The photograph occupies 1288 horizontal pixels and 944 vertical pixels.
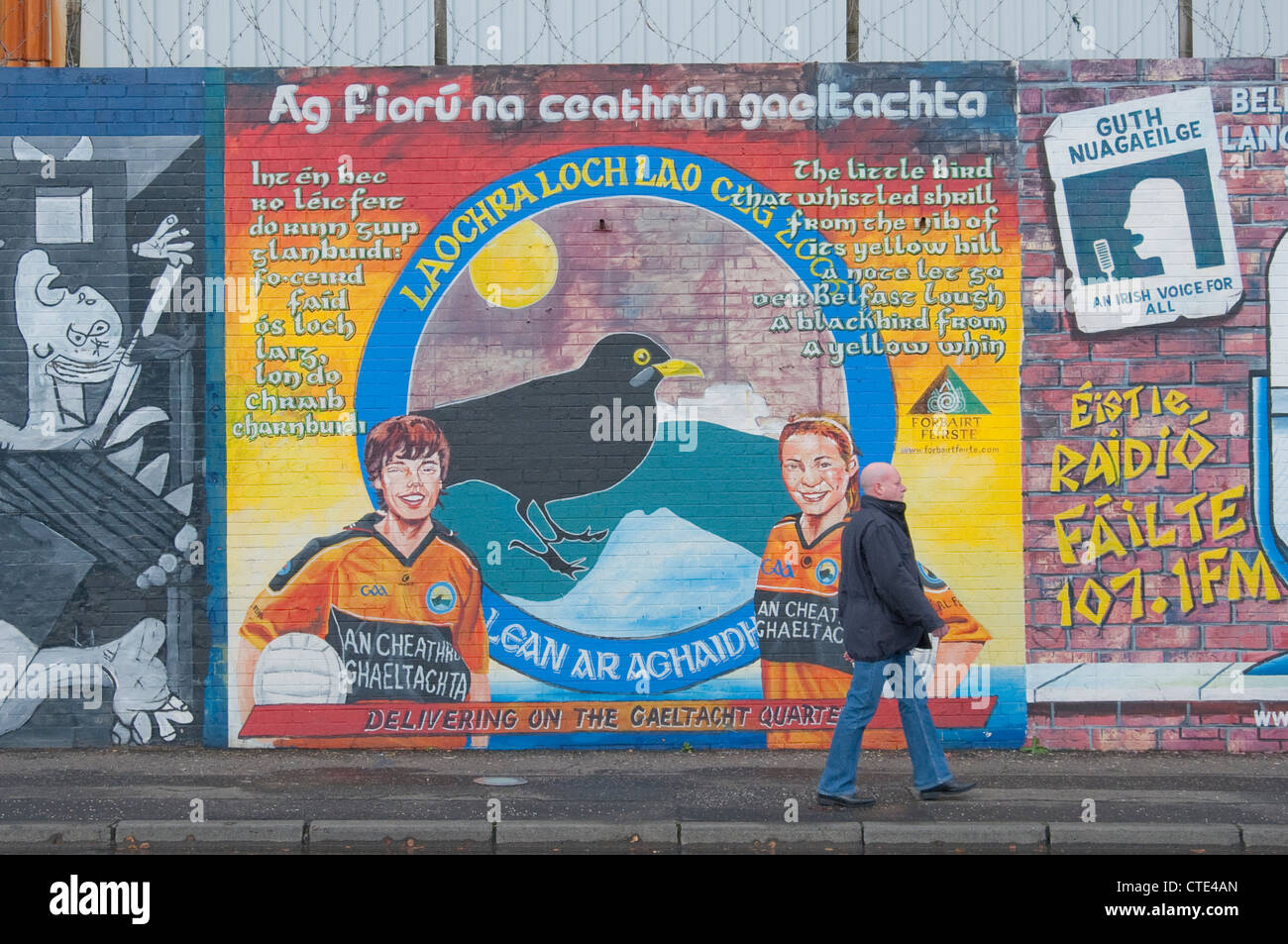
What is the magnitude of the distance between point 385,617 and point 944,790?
156 inches

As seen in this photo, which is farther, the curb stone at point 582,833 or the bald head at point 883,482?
the bald head at point 883,482

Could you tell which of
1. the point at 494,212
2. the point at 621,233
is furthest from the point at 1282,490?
the point at 494,212

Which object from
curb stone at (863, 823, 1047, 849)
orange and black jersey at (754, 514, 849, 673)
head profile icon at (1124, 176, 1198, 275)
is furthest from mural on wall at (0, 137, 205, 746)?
head profile icon at (1124, 176, 1198, 275)

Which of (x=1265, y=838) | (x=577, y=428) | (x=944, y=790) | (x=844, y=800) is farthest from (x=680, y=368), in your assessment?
(x=1265, y=838)

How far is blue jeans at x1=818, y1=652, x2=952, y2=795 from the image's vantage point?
8023mm

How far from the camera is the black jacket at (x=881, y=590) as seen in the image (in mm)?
7984

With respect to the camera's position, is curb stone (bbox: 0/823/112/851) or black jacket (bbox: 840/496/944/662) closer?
curb stone (bbox: 0/823/112/851)

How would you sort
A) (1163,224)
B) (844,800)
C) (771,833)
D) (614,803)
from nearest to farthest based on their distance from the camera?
(771,833), (844,800), (614,803), (1163,224)

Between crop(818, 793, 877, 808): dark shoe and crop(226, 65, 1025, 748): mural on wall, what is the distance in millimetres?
1621

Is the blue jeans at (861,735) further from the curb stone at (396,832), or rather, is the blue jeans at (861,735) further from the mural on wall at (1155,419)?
the curb stone at (396,832)

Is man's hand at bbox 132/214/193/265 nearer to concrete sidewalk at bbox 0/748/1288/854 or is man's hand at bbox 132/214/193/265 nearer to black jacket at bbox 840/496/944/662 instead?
concrete sidewalk at bbox 0/748/1288/854

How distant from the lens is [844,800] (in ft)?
26.2

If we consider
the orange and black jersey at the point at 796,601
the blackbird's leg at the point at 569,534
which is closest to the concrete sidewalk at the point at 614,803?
the orange and black jersey at the point at 796,601

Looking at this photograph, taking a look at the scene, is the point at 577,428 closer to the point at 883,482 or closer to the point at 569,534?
the point at 569,534
